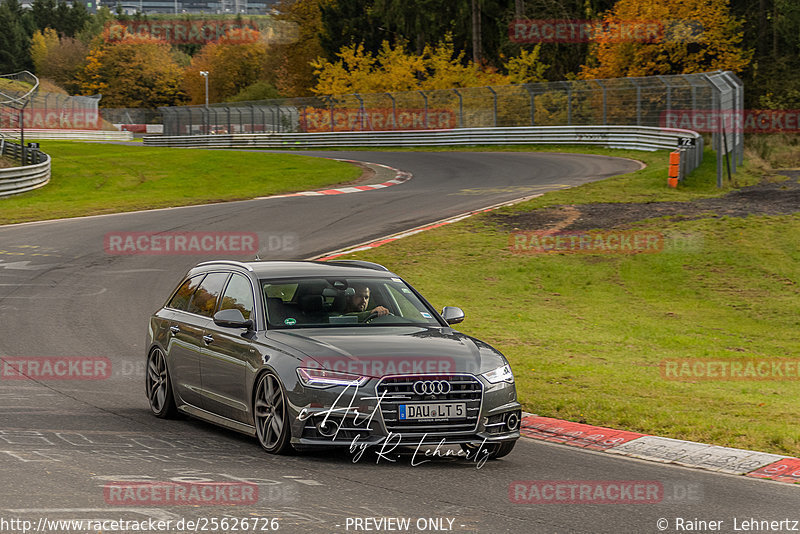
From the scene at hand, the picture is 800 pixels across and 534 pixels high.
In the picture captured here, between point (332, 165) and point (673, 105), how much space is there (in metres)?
14.5

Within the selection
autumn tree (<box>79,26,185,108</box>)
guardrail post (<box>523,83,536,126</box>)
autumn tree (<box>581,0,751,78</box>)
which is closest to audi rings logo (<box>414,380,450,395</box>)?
guardrail post (<box>523,83,536,126</box>)

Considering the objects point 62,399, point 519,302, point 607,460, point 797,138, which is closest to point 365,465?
point 607,460

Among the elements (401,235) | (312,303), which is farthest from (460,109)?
(312,303)

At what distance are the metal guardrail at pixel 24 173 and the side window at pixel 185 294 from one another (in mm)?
27167

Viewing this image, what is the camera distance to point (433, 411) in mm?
7988

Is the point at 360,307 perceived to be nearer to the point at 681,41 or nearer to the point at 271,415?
the point at 271,415

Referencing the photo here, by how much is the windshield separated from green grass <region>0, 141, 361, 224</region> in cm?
2243

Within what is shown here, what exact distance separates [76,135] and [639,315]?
74001 millimetres

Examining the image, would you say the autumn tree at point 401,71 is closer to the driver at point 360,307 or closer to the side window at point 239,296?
the side window at point 239,296

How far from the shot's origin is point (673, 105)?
4422cm

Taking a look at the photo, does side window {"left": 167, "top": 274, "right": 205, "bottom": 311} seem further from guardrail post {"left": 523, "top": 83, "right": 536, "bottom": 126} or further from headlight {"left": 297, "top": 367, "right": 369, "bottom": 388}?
guardrail post {"left": 523, "top": 83, "right": 536, "bottom": 126}

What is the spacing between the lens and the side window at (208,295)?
988 centimetres

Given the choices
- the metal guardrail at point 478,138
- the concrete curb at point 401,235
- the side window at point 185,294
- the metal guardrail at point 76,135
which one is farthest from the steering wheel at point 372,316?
the metal guardrail at point 76,135

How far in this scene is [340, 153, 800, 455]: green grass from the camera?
35.2ft
